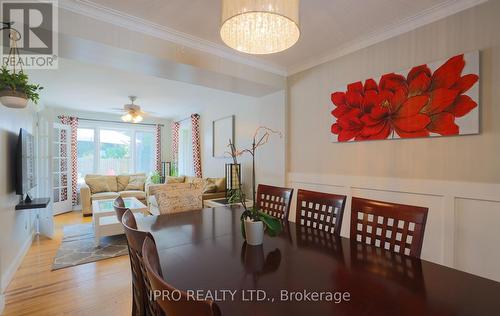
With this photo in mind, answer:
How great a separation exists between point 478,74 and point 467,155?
61 centimetres

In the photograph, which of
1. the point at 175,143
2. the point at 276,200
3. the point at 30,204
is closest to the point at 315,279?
the point at 276,200

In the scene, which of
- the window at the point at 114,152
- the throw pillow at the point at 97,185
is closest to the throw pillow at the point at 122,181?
the throw pillow at the point at 97,185

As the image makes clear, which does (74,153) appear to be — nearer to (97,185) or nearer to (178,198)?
(97,185)

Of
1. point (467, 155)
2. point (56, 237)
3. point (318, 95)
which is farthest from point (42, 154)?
point (467, 155)

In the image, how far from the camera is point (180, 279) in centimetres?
95

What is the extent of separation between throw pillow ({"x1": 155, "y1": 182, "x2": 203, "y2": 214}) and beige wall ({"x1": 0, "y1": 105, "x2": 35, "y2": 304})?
152 cm

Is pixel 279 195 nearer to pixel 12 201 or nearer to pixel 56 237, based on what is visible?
pixel 12 201

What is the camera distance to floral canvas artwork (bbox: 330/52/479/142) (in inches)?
72.7

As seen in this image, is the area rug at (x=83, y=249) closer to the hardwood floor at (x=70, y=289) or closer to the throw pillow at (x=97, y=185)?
the hardwood floor at (x=70, y=289)

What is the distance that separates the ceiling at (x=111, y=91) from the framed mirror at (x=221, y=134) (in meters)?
0.45

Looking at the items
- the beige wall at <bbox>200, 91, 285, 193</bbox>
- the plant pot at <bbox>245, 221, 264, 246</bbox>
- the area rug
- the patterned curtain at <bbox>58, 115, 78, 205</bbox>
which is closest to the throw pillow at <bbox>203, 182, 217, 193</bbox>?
the beige wall at <bbox>200, 91, 285, 193</bbox>

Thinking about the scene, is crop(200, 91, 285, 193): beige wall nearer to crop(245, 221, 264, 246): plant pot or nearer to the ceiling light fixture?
the ceiling light fixture

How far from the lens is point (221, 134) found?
5.18 m

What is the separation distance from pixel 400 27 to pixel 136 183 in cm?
604
